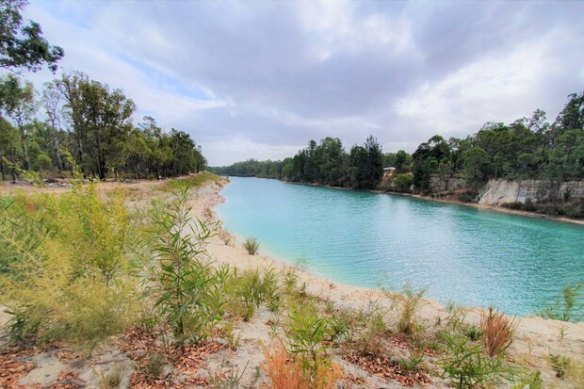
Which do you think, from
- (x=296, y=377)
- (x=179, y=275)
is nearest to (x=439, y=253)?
(x=296, y=377)

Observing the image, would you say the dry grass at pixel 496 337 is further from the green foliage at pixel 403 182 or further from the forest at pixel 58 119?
the green foliage at pixel 403 182

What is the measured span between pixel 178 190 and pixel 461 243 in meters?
19.5

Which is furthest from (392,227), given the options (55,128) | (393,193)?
(55,128)

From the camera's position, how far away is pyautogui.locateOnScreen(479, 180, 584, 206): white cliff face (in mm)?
33219

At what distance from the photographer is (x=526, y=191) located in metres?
36.6

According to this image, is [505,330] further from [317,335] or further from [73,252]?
[73,252]

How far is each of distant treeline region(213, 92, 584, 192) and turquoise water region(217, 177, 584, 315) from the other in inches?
553

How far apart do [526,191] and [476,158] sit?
9.04 m

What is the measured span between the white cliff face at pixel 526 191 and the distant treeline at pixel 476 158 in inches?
38.7

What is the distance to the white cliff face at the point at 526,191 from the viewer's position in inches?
1308

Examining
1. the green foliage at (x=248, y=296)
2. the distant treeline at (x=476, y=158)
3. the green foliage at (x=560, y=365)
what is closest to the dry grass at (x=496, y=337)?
the green foliage at (x=560, y=365)


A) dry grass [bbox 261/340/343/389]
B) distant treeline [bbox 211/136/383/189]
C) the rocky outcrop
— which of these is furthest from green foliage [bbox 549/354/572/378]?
distant treeline [bbox 211/136/383/189]

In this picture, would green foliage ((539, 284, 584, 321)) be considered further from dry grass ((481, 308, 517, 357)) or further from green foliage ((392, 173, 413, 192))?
green foliage ((392, 173, 413, 192))

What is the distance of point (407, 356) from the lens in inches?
144
